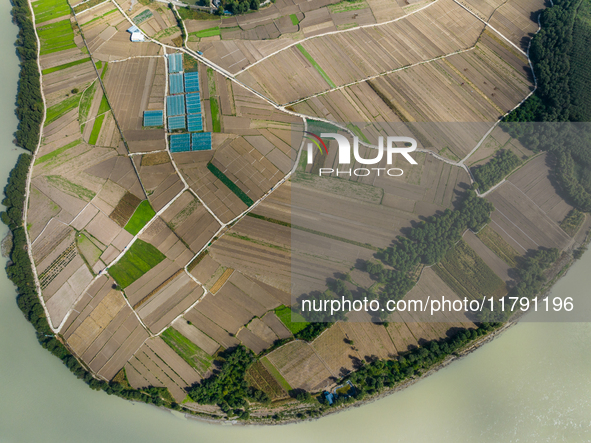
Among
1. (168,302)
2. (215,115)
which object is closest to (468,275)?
(168,302)

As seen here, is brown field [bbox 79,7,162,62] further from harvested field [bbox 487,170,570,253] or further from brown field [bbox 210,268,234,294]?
harvested field [bbox 487,170,570,253]

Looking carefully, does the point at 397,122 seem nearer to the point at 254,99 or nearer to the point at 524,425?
the point at 254,99

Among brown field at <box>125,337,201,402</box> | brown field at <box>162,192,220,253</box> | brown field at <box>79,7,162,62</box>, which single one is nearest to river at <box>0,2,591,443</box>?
brown field at <box>125,337,201,402</box>

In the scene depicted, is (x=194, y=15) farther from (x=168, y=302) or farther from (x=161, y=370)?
(x=161, y=370)

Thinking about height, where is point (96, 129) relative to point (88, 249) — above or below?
above

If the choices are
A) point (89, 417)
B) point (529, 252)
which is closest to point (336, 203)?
point (529, 252)

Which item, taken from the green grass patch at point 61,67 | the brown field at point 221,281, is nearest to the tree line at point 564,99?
the brown field at point 221,281

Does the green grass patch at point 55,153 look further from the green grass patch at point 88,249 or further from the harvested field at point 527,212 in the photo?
the harvested field at point 527,212
